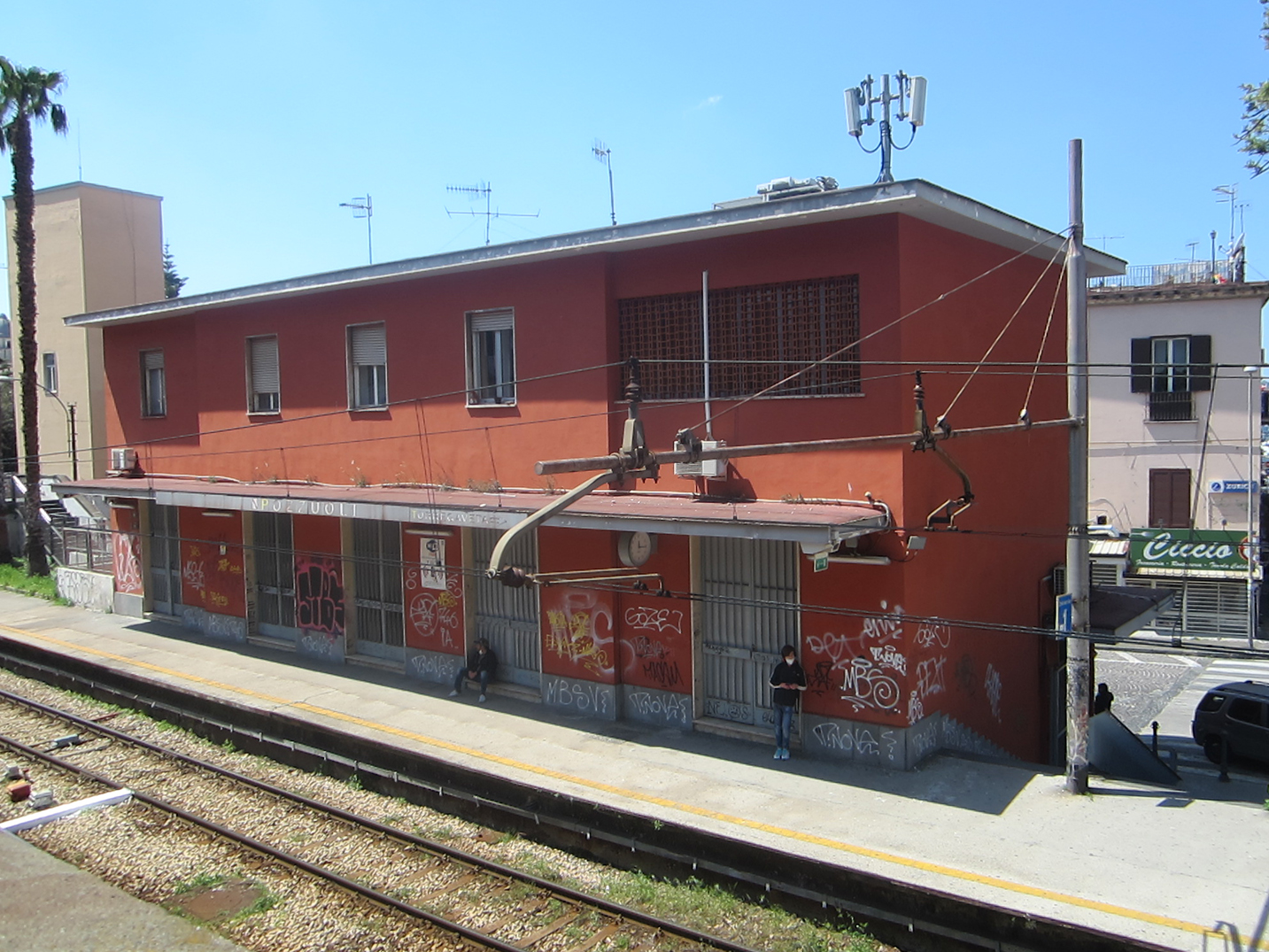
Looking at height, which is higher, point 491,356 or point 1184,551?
point 491,356

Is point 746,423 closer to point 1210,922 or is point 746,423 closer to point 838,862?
point 838,862

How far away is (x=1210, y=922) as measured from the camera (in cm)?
841

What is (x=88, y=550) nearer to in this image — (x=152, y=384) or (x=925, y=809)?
(x=152, y=384)

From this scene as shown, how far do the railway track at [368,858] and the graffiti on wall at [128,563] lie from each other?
333 inches

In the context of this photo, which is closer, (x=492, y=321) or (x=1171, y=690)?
(x=492, y=321)

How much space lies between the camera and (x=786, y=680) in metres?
12.5

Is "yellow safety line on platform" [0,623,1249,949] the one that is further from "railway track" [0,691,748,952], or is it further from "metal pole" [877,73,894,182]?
"metal pole" [877,73,894,182]

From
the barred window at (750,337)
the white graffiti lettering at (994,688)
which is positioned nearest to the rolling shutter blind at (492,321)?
the barred window at (750,337)

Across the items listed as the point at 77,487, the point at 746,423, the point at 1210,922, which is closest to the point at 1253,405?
the point at 746,423

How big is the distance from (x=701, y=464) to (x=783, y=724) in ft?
11.6

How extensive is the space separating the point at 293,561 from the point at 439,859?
10.3 m

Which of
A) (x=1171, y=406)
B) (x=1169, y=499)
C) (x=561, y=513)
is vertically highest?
(x=1171, y=406)

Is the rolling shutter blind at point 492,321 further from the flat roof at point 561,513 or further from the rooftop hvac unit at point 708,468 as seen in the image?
the rooftop hvac unit at point 708,468

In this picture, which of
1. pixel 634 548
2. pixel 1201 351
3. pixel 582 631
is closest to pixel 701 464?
pixel 634 548
